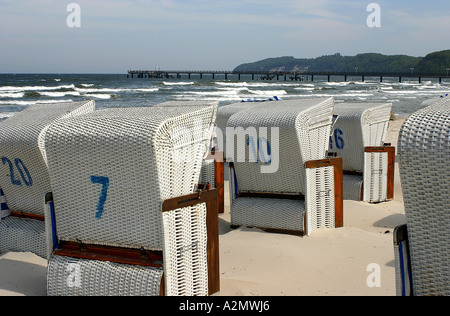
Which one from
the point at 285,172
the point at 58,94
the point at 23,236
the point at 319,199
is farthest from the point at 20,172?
the point at 58,94

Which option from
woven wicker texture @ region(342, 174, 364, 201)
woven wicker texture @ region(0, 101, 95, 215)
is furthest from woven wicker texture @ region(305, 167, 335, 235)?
woven wicker texture @ region(0, 101, 95, 215)

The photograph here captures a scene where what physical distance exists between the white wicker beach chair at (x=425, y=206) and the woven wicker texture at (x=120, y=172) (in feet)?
4.90

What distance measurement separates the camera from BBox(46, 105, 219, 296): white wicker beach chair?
3119mm

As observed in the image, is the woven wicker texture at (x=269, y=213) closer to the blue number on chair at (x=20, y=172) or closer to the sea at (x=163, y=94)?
the blue number on chair at (x=20, y=172)

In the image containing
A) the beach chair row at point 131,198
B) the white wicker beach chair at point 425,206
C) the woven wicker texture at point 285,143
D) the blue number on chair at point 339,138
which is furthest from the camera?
the blue number on chair at point 339,138

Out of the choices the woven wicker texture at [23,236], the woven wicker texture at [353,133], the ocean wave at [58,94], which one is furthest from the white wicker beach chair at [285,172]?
the ocean wave at [58,94]

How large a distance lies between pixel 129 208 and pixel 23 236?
5.39ft

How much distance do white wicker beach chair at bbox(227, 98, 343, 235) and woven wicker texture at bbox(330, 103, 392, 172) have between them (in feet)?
5.71

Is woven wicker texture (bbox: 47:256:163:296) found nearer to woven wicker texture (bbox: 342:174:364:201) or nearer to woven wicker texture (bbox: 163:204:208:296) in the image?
woven wicker texture (bbox: 163:204:208:296)

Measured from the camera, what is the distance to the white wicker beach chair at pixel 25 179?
408 centimetres

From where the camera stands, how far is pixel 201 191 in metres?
3.40
